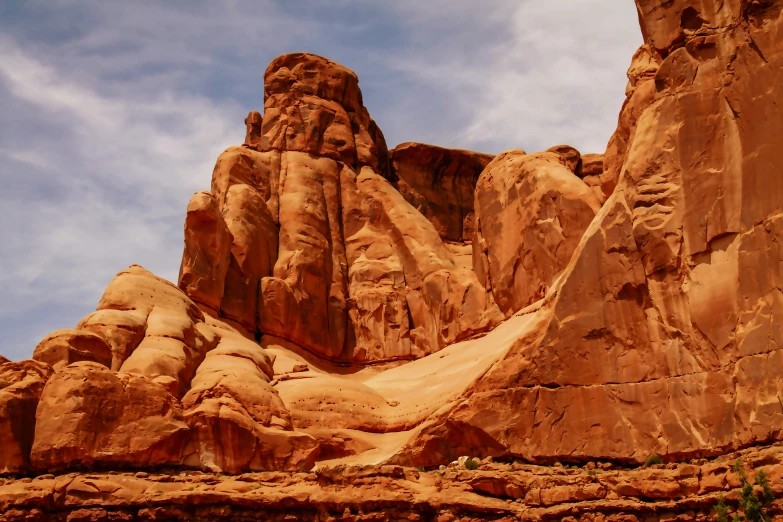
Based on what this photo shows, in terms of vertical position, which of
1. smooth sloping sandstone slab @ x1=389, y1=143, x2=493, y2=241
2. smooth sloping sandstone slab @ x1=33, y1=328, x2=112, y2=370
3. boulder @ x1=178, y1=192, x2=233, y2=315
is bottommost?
smooth sloping sandstone slab @ x1=33, y1=328, x2=112, y2=370

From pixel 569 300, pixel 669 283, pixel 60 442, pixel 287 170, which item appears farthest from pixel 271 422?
pixel 287 170

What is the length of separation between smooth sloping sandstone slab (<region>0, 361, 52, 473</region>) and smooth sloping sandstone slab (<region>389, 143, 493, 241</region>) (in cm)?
2860

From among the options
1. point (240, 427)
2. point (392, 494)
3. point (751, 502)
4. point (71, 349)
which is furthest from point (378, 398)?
point (751, 502)

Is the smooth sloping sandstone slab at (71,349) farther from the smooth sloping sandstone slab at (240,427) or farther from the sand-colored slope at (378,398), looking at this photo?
the sand-colored slope at (378,398)

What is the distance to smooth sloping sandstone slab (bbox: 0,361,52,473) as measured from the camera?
2817 centimetres

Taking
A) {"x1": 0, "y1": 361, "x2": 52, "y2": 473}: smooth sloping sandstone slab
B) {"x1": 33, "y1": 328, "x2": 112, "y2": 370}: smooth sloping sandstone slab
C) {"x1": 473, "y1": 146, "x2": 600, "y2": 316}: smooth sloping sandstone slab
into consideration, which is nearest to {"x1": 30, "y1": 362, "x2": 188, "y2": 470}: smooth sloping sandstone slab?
{"x1": 0, "y1": 361, "x2": 52, "y2": 473}: smooth sloping sandstone slab

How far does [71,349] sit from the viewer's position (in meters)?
31.1

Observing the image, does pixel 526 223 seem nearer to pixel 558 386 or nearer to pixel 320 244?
pixel 320 244

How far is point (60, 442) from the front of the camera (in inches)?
1109

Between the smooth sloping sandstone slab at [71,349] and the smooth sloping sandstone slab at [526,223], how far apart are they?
1643 cm

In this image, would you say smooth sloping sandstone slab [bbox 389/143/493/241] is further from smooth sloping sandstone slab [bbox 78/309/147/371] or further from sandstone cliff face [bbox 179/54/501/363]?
smooth sloping sandstone slab [bbox 78/309/147/371]

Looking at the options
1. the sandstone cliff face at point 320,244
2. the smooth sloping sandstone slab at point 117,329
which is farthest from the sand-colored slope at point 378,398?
the smooth sloping sandstone slab at point 117,329

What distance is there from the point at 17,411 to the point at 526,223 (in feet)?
68.0

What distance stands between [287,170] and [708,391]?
2802cm
